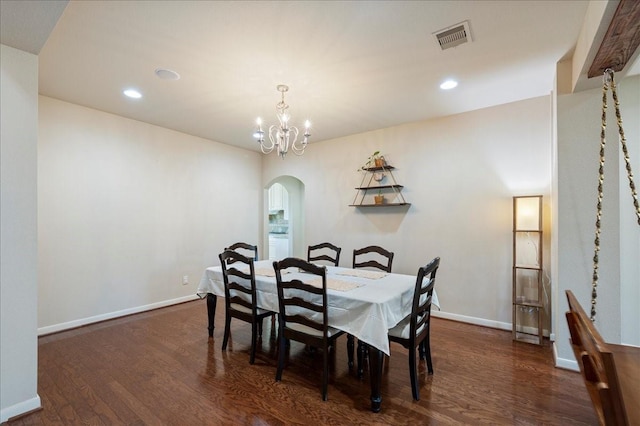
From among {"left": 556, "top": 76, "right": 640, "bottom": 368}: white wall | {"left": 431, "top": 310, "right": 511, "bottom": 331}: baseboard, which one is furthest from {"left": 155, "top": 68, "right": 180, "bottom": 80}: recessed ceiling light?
{"left": 431, "top": 310, "right": 511, "bottom": 331}: baseboard

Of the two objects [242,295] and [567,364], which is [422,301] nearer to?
[567,364]

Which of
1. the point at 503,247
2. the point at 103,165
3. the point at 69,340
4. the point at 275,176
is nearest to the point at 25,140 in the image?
the point at 103,165

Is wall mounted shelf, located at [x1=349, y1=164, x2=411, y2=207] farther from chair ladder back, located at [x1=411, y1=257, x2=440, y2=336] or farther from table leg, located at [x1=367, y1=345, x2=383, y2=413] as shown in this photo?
table leg, located at [x1=367, y1=345, x2=383, y2=413]

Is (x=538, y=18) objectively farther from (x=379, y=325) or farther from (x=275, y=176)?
(x=275, y=176)

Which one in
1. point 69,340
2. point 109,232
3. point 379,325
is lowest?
point 69,340

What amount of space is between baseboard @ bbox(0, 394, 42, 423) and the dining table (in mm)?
1630

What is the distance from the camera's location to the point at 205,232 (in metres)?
5.03

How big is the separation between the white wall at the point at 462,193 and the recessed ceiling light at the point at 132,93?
2.97m

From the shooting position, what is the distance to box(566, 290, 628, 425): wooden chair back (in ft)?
2.85

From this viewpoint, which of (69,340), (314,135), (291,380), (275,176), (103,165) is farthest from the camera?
(275,176)

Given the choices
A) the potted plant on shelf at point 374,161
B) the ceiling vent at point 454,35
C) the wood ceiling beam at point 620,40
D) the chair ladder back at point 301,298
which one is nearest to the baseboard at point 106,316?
the chair ladder back at point 301,298

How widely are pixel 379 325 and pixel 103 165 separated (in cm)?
395

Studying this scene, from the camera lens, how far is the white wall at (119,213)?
3455mm

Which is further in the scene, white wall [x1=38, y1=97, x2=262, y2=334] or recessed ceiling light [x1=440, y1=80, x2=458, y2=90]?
white wall [x1=38, y1=97, x2=262, y2=334]
